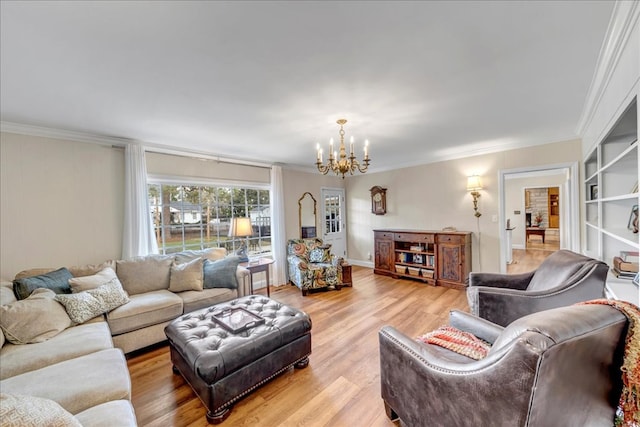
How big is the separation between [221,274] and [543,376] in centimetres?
300

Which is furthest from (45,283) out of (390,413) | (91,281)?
(390,413)

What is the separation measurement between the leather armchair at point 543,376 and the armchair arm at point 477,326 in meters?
0.60

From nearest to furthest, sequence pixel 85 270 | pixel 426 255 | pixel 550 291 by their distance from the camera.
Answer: pixel 550 291
pixel 85 270
pixel 426 255

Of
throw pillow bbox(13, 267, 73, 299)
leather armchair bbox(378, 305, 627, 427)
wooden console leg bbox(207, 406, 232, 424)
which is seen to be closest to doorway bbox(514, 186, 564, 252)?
leather armchair bbox(378, 305, 627, 427)

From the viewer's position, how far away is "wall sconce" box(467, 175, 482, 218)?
4137 mm

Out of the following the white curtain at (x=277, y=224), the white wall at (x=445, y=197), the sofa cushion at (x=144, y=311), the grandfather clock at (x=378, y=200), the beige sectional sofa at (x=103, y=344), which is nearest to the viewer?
the beige sectional sofa at (x=103, y=344)

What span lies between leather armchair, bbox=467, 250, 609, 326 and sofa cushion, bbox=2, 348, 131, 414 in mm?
2573

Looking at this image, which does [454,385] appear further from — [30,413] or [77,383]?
[77,383]

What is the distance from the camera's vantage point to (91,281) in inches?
94.8

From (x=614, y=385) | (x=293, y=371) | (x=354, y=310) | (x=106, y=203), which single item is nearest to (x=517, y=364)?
(x=614, y=385)

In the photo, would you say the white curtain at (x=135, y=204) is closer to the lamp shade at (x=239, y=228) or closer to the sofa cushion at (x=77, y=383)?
the lamp shade at (x=239, y=228)

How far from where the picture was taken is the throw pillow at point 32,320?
1798 millimetres

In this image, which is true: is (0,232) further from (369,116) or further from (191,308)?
(369,116)

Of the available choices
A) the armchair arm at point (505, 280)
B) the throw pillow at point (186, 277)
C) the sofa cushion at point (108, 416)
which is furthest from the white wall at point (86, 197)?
the sofa cushion at point (108, 416)
